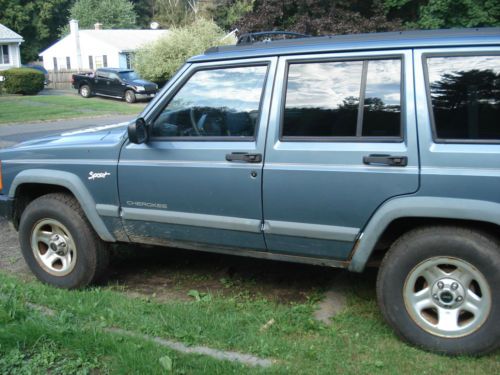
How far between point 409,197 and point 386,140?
15.0 inches

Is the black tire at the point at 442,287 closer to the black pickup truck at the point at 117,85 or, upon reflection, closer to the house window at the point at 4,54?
the black pickup truck at the point at 117,85

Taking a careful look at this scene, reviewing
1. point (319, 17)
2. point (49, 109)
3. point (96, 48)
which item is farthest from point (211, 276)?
point (96, 48)

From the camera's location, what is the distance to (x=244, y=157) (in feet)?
12.8


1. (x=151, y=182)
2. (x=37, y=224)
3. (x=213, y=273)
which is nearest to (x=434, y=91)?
(x=151, y=182)

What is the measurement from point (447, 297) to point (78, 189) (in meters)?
2.75

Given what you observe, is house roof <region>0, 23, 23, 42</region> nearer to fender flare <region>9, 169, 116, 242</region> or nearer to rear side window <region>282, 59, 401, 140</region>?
fender flare <region>9, 169, 116, 242</region>

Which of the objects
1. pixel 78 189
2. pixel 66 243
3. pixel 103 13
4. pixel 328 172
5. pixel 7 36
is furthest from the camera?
pixel 103 13

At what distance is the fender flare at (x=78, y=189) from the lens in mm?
4500

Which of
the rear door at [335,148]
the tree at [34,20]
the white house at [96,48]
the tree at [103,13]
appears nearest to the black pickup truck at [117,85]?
the white house at [96,48]

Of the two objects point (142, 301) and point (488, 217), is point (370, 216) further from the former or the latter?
point (142, 301)

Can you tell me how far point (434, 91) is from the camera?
11.6 ft

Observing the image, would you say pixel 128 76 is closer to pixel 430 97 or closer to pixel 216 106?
pixel 216 106

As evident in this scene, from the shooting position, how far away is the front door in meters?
3.96

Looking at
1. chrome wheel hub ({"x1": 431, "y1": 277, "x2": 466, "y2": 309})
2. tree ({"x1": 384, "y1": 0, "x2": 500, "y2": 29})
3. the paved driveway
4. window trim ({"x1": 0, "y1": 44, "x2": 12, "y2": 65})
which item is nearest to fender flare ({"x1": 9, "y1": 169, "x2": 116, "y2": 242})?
chrome wheel hub ({"x1": 431, "y1": 277, "x2": 466, "y2": 309})
